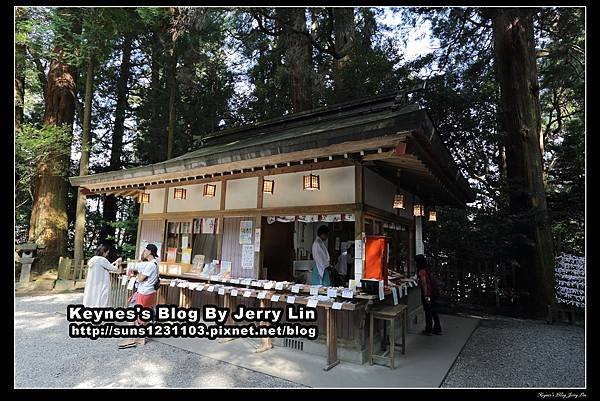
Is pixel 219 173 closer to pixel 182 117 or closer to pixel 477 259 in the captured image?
pixel 477 259

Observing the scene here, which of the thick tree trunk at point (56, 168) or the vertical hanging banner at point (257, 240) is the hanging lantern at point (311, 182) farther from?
the thick tree trunk at point (56, 168)

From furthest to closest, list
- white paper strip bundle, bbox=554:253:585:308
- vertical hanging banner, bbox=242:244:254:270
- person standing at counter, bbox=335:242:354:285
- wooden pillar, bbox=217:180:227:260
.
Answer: white paper strip bundle, bbox=554:253:585:308
person standing at counter, bbox=335:242:354:285
wooden pillar, bbox=217:180:227:260
vertical hanging banner, bbox=242:244:254:270

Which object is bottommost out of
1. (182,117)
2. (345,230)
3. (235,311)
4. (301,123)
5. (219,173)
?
(235,311)

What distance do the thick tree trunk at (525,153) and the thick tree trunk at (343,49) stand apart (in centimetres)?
449

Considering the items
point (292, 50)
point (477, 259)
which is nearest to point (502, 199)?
point (477, 259)

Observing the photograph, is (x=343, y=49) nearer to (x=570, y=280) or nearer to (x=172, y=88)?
(x=172, y=88)

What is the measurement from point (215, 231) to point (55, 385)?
355cm

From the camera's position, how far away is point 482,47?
40.2ft

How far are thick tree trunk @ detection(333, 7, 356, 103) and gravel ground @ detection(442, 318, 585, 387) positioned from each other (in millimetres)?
8708

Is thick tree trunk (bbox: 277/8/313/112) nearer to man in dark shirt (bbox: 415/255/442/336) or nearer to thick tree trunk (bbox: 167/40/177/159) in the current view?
thick tree trunk (bbox: 167/40/177/159)

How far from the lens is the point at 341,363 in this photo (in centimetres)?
479

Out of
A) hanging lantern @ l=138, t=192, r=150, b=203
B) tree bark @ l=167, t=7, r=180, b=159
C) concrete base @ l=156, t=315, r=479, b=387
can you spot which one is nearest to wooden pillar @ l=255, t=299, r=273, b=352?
concrete base @ l=156, t=315, r=479, b=387

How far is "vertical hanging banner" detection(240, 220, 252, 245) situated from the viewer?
6328 millimetres

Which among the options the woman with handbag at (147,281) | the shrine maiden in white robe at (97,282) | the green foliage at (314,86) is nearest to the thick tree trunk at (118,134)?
the green foliage at (314,86)
